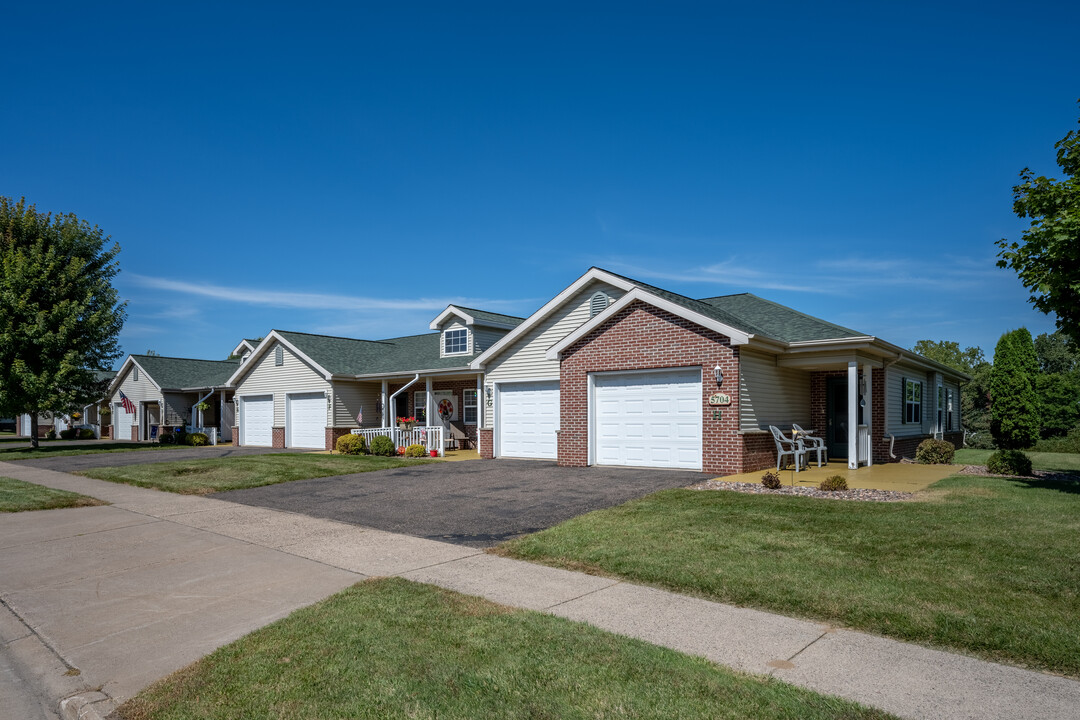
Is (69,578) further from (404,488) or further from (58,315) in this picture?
(58,315)

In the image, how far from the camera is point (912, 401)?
2091cm

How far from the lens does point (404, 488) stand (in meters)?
14.0

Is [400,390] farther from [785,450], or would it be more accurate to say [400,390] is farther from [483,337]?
[785,450]

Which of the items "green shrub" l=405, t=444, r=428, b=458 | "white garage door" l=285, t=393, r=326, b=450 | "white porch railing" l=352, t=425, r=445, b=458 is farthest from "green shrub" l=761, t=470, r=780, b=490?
"white garage door" l=285, t=393, r=326, b=450

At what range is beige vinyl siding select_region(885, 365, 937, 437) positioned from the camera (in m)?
18.4

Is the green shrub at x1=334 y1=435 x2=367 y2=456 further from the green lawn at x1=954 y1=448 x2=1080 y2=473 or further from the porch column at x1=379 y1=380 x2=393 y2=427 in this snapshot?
the green lawn at x1=954 y1=448 x2=1080 y2=473

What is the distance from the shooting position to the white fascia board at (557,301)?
18625 millimetres

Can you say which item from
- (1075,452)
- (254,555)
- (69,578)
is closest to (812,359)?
(254,555)

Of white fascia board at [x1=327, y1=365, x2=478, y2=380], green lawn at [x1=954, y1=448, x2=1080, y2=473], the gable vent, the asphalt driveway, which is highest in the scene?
the gable vent

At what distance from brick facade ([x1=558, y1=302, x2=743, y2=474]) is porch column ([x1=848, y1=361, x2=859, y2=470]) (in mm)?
2822

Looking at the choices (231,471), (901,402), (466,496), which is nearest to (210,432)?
(231,471)

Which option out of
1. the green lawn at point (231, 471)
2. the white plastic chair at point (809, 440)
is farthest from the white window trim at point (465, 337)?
the white plastic chair at point (809, 440)

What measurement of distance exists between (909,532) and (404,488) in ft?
30.9

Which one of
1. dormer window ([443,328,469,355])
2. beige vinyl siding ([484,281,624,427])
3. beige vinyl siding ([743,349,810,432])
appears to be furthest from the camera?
dormer window ([443,328,469,355])
